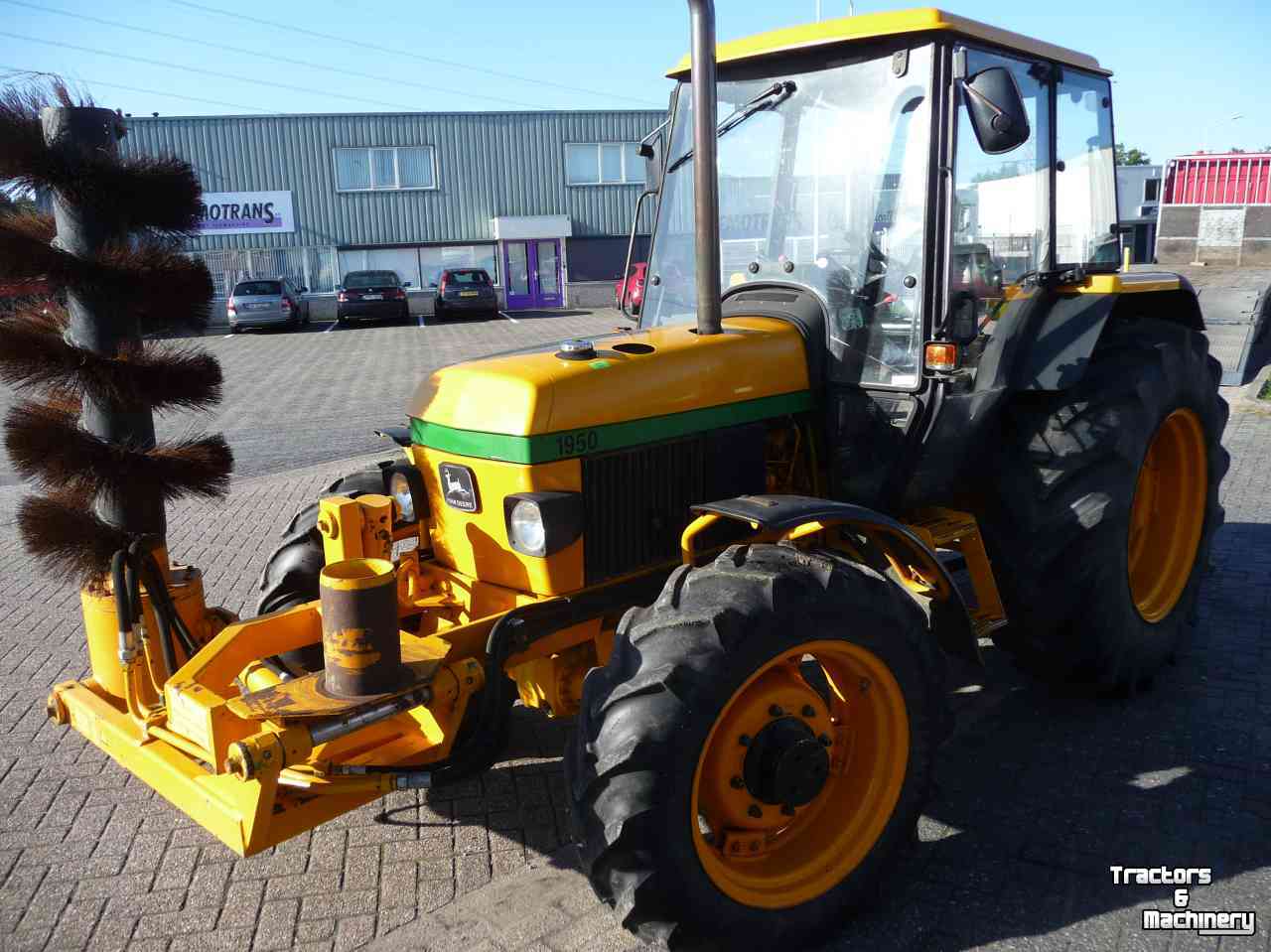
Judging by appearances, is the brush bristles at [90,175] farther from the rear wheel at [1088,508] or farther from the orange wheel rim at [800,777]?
the rear wheel at [1088,508]

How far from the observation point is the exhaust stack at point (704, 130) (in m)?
3.14

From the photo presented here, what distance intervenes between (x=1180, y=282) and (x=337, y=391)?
11.5 m

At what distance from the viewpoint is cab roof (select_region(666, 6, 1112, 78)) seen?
3.62 m

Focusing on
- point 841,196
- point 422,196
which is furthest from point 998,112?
point 422,196

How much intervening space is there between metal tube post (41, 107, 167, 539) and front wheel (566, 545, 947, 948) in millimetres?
1709

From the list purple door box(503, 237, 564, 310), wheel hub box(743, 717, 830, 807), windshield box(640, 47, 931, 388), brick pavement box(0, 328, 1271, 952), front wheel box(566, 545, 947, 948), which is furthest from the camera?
purple door box(503, 237, 564, 310)

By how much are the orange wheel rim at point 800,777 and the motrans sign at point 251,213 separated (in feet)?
103

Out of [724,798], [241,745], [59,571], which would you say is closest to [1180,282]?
[724,798]

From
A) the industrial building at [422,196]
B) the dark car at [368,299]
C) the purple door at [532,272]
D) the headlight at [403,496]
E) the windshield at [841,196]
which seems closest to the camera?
the headlight at [403,496]

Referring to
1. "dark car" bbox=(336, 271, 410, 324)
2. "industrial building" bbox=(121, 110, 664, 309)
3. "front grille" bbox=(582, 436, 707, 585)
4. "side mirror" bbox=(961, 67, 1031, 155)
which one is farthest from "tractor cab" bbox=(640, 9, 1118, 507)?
"industrial building" bbox=(121, 110, 664, 309)

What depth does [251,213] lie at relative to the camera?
31.2m

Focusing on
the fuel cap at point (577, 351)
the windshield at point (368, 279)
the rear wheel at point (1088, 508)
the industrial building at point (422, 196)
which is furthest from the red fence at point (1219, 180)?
the fuel cap at point (577, 351)

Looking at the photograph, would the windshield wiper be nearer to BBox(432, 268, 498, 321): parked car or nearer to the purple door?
BBox(432, 268, 498, 321): parked car

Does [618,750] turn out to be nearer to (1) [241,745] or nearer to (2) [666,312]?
(1) [241,745]
